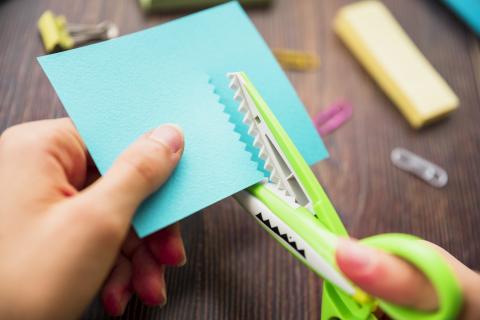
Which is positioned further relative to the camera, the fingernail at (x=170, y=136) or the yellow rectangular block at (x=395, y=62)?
the yellow rectangular block at (x=395, y=62)

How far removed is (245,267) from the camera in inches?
20.2

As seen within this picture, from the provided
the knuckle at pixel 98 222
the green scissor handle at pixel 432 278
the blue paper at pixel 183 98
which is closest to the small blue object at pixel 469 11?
the blue paper at pixel 183 98

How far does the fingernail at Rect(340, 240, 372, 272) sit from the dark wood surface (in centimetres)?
19

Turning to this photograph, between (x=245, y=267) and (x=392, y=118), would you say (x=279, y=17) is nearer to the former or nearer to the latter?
(x=392, y=118)

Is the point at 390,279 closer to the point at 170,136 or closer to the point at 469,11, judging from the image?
the point at 170,136

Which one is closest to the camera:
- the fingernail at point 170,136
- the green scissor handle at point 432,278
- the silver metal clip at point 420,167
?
the green scissor handle at point 432,278

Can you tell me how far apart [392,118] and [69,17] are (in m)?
0.49

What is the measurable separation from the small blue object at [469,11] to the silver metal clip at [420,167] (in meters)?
0.25

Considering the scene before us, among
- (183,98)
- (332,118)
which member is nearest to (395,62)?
(332,118)

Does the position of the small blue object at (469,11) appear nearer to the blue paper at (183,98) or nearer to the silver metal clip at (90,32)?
the blue paper at (183,98)

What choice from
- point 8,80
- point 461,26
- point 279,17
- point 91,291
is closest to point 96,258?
point 91,291

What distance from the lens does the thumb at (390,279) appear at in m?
0.31

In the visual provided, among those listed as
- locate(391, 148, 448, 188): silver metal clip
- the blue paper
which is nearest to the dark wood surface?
locate(391, 148, 448, 188): silver metal clip

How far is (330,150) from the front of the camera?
0.60m
